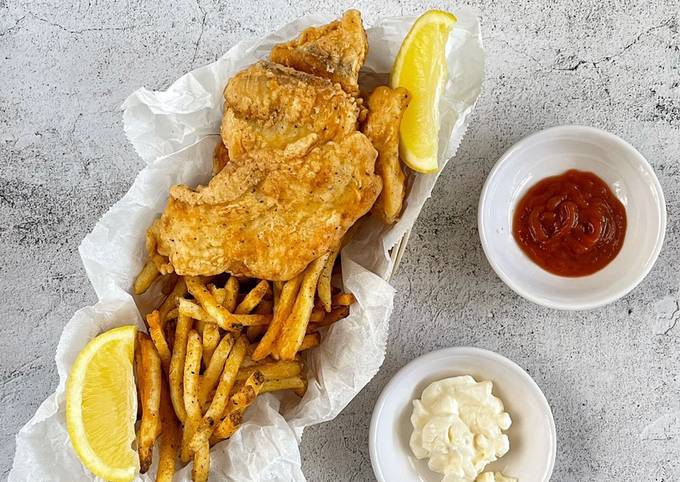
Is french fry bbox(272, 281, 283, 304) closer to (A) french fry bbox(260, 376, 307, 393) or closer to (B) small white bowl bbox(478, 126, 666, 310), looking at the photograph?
(A) french fry bbox(260, 376, 307, 393)

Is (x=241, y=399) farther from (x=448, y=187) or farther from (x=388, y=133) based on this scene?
(x=448, y=187)

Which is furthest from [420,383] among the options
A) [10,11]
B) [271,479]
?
[10,11]

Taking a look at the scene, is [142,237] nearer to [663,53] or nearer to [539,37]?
[539,37]

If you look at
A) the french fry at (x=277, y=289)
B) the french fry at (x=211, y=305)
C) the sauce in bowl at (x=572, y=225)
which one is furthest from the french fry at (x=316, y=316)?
the sauce in bowl at (x=572, y=225)

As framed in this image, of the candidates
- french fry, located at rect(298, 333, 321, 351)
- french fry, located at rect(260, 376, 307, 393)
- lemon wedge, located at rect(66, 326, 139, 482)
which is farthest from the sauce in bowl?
lemon wedge, located at rect(66, 326, 139, 482)

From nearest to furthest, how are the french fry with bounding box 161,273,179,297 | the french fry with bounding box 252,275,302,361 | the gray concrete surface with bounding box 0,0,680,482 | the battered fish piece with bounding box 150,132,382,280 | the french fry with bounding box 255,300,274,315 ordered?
the battered fish piece with bounding box 150,132,382,280
the french fry with bounding box 252,275,302,361
the french fry with bounding box 255,300,274,315
the french fry with bounding box 161,273,179,297
the gray concrete surface with bounding box 0,0,680,482

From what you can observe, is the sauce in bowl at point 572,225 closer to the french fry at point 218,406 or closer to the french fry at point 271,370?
the french fry at point 271,370
